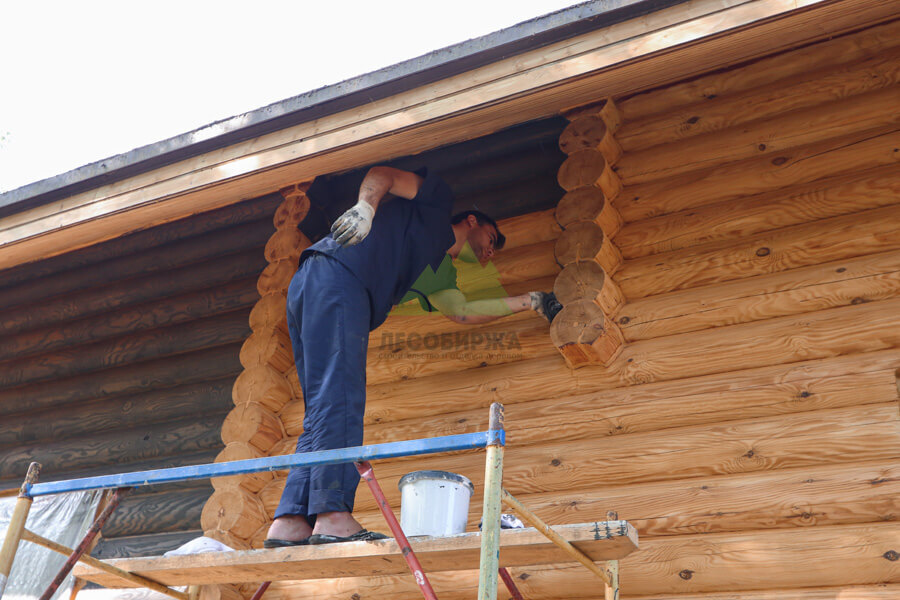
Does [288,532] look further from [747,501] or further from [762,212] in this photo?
[762,212]

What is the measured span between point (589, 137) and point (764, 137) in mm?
814

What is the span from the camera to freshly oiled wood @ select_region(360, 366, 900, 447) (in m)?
3.41

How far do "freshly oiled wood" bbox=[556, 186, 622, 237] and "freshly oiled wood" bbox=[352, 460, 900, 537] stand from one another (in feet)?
3.98

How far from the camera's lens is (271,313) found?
4.80m

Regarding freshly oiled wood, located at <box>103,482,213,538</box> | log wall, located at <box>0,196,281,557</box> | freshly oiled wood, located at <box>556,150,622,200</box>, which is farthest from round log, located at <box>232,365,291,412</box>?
freshly oiled wood, located at <box>556,150,622,200</box>

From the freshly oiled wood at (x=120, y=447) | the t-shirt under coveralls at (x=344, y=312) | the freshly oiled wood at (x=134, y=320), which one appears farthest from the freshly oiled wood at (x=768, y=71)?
the freshly oiled wood at (x=120, y=447)

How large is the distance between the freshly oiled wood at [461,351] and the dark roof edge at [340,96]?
4.21ft

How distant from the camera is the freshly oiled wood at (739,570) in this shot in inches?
120

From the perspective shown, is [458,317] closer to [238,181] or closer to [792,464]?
[238,181]

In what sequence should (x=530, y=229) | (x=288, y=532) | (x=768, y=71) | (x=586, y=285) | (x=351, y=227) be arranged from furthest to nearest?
(x=530, y=229) < (x=768, y=71) < (x=586, y=285) < (x=351, y=227) < (x=288, y=532)

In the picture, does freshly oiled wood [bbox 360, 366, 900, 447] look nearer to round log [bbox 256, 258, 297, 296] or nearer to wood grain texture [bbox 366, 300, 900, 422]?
wood grain texture [bbox 366, 300, 900, 422]

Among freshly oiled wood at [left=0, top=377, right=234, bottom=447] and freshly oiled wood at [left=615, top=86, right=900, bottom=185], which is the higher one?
freshly oiled wood at [left=615, top=86, right=900, bottom=185]

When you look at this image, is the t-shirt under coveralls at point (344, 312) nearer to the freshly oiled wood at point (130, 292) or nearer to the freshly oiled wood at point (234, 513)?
the freshly oiled wood at point (234, 513)

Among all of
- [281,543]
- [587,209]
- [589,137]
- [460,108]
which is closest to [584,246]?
[587,209]
